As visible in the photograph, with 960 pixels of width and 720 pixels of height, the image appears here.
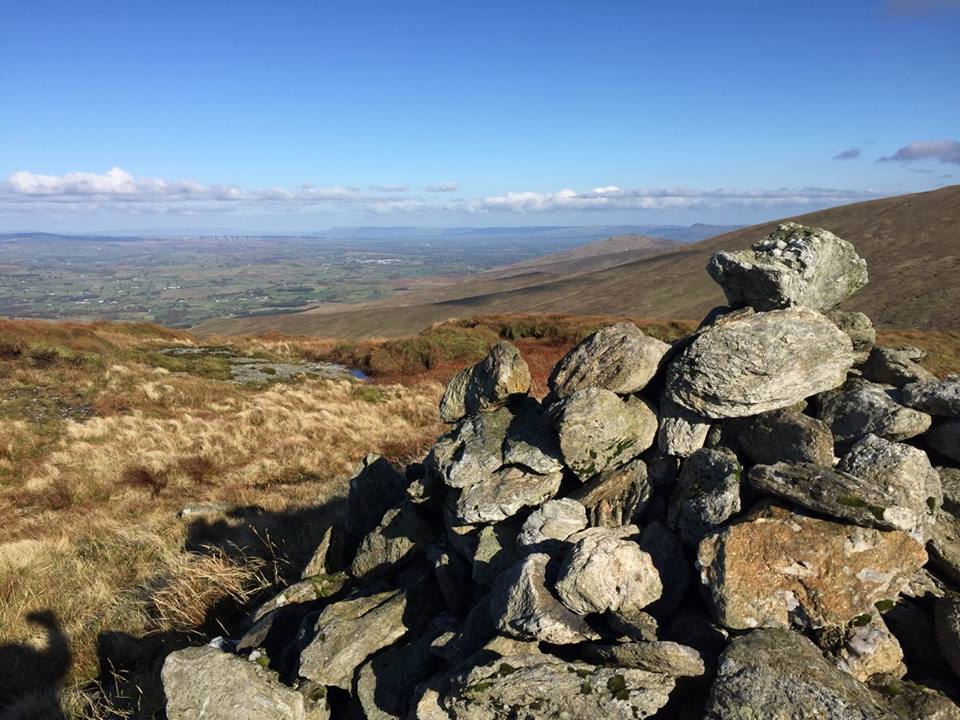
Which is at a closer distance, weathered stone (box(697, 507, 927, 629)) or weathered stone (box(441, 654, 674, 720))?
weathered stone (box(441, 654, 674, 720))

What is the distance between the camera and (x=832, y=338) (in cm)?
858

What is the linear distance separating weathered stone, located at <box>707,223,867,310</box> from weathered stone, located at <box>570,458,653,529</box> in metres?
3.64

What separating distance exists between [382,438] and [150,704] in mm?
17178

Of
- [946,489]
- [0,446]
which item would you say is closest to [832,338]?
[946,489]

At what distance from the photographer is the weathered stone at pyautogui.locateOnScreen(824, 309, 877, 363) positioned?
33.5 ft

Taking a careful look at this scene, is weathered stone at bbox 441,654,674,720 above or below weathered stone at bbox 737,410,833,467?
A: below

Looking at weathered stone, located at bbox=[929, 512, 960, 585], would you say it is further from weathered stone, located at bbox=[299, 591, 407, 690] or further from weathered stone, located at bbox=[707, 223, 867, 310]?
weathered stone, located at bbox=[299, 591, 407, 690]

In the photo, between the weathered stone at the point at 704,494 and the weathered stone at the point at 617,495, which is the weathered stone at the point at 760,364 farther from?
the weathered stone at the point at 617,495

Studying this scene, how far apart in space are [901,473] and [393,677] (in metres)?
6.96

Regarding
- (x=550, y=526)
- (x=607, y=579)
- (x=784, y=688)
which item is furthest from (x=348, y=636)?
(x=784, y=688)

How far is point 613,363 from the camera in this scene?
9.56 meters

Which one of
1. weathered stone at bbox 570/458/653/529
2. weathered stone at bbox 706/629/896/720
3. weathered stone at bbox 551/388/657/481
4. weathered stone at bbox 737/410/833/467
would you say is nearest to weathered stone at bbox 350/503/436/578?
weathered stone at bbox 570/458/653/529

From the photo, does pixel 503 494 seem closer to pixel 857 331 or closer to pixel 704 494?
pixel 704 494

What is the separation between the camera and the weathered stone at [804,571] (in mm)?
6113
